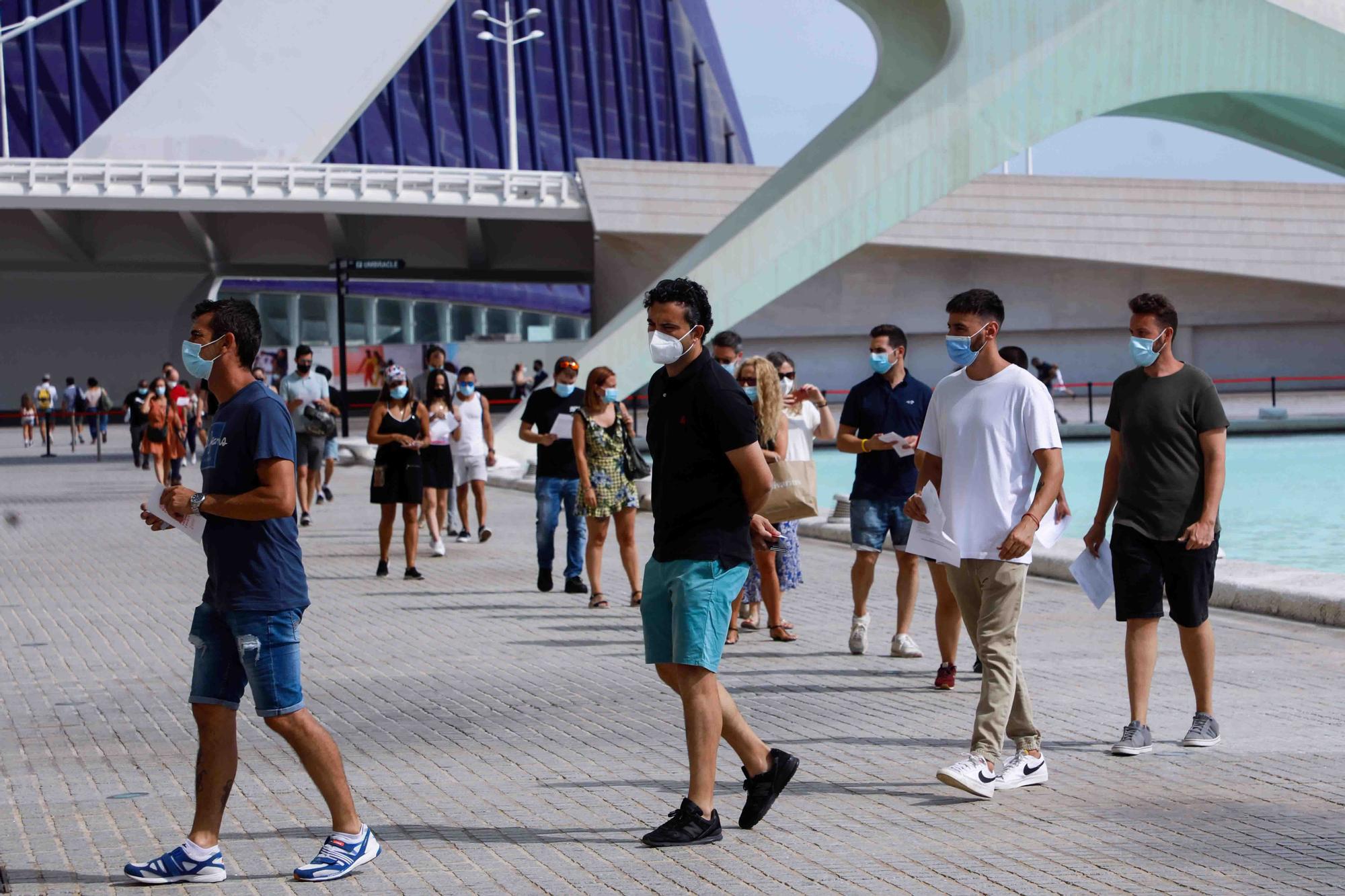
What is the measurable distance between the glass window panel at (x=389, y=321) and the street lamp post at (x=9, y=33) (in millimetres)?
18519

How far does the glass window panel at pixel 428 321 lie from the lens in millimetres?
75812

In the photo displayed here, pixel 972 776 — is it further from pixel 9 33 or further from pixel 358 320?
pixel 358 320

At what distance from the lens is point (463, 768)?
6.09m

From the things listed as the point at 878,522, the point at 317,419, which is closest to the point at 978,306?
the point at 878,522

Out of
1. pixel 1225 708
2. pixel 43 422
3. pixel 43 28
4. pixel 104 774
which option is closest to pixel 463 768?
pixel 104 774

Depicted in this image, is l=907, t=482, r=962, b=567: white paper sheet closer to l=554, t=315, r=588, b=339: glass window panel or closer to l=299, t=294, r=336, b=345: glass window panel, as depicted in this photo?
l=299, t=294, r=336, b=345: glass window panel

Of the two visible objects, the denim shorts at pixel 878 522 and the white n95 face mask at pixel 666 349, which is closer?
the white n95 face mask at pixel 666 349

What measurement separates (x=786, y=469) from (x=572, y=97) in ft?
236

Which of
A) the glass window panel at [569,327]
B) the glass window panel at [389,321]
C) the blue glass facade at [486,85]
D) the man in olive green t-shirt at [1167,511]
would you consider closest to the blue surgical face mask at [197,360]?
the man in olive green t-shirt at [1167,511]

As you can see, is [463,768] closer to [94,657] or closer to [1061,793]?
[1061,793]

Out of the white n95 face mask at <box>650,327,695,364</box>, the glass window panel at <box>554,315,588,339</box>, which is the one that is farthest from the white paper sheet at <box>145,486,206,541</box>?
the glass window panel at <box>554,315,588,339</box>

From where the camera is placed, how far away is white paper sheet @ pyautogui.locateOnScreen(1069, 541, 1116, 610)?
21.4ft

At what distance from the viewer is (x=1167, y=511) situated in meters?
6.22

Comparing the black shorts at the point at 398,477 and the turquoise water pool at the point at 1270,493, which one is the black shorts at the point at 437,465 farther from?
the turquoise water pool at the point at 1270,493
